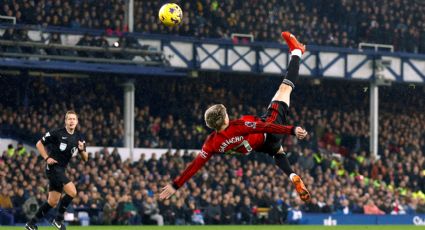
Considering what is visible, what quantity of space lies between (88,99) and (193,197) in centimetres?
621

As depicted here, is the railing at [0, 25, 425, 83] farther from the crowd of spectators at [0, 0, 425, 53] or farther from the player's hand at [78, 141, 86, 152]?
the player's hand at [78, 141, 86, 152]

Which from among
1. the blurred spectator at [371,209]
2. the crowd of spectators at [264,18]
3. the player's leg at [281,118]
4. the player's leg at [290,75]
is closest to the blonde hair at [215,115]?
the player's leg at [281,118]

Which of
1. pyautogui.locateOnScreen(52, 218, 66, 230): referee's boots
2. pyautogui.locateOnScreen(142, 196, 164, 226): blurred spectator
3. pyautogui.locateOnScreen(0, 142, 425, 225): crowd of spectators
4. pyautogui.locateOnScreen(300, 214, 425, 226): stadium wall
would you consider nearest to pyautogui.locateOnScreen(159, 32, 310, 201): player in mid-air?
pyautogui.locateOnScreen(52, 218, 66, 230): referee's boots

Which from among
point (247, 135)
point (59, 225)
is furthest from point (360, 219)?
point (247, 135)

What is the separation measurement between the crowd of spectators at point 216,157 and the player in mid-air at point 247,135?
11.8 metres

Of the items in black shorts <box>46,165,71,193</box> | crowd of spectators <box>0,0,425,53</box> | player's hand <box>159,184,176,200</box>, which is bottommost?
player's hand <box>159,184,176,200</box>

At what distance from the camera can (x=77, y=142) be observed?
19.8 meters

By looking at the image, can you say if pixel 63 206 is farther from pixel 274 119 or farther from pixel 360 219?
pixel 360 219

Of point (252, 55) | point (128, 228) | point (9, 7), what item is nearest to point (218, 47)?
point (252, 55)

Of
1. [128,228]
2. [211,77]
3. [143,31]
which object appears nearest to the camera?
[128,228]

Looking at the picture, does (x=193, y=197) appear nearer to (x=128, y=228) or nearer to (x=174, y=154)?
(x=174, y=154)

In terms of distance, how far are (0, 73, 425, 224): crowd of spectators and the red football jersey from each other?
11.9 meters

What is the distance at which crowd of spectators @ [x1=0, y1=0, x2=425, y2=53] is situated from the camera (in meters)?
34.1

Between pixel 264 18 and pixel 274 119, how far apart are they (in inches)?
868
